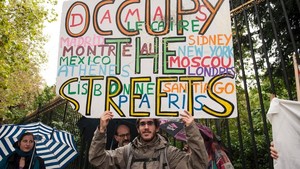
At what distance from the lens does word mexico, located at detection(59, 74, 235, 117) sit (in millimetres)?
2617

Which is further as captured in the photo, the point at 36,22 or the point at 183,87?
the point at 36,22

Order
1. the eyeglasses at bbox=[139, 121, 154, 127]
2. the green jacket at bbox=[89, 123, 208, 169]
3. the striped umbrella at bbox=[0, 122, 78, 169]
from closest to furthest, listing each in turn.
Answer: the green jacket at bbox=[89, 123, 208, 169] < the eyeglasses at bbox=[139, 121, 154, 127] < the striped umbrella at bbox=[0, 122, 78, 169]

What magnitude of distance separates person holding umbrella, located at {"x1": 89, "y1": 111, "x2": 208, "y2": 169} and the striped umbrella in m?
1.89

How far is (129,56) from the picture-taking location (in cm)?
292

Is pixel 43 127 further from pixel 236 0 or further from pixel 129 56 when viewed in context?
pixel 236 0

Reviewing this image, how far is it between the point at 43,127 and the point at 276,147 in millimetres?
3349

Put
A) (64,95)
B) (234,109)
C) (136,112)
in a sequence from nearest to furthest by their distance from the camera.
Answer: (234,109), (136,112), (64,95)

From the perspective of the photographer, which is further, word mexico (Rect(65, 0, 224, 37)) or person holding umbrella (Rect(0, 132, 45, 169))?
person holding umbrella (Rect(0, 132, 45, 169))

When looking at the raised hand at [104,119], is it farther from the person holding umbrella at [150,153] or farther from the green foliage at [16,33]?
the green foliage at [16,33]

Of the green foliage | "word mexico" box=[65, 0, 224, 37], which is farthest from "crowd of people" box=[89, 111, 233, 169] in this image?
the green foliage

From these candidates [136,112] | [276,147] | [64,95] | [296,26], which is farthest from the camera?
[296,26]

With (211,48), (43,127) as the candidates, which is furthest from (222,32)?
(43,127)

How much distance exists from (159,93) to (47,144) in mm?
2276

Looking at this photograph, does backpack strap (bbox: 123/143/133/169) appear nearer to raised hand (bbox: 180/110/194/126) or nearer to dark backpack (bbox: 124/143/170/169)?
dark backpack (bbox: 124/143/170/169)
